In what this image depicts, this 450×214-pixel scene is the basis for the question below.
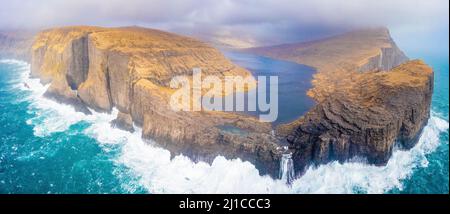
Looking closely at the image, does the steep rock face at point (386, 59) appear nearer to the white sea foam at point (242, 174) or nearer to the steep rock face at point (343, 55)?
the steep rock face at point (343, 55)

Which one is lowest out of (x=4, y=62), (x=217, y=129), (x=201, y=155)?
(x=201, y=155)

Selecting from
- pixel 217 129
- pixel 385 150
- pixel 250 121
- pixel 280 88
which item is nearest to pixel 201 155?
pixel 217 129

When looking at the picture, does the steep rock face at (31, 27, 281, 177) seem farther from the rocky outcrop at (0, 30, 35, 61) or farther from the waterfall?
the rocky outcrop at (0, 30, 35, 61)

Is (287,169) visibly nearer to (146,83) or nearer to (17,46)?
(146,83)

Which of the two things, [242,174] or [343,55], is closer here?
[242,174]

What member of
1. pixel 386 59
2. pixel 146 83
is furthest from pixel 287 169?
pixel 386 59
